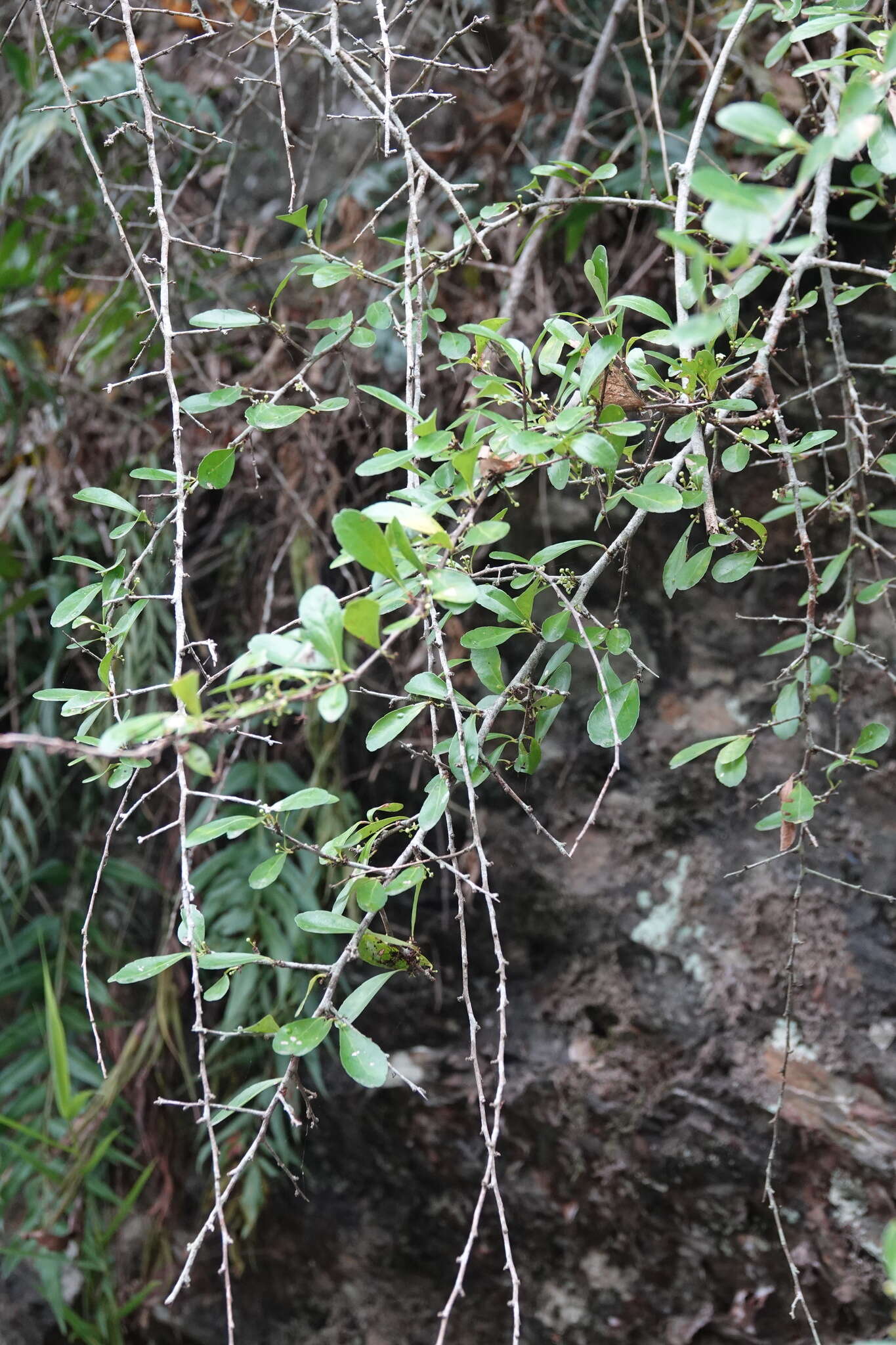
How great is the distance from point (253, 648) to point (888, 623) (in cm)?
96

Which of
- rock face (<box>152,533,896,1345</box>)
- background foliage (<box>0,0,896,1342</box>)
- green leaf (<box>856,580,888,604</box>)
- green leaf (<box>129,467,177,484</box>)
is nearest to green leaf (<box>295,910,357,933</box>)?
background foliage (<box>0,0,896,1342</box>)

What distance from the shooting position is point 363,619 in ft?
1.55

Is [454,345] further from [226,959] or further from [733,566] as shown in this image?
[226,959]

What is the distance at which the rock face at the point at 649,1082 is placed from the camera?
1.10 meters

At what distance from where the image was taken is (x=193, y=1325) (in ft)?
4.68

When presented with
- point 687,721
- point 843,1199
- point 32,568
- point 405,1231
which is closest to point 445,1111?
point 405,1231

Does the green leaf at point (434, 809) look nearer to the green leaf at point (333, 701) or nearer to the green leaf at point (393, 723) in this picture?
the green leaf at point (393, 723)

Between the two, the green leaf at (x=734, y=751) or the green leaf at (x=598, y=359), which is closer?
the green leaf at (x=598, y=359)

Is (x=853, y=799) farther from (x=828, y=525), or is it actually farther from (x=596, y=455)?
(x=596, y=455)

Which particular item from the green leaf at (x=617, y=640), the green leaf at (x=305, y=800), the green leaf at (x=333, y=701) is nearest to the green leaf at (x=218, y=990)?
the green leaf at (x=305, y=800)

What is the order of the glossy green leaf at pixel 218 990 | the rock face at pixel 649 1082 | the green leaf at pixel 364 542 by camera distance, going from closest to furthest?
the green leaf at pixel 364 542
the glossy green leaf at pixel 218 990
the rock face at pixel 649 1082

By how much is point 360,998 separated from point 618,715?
25 centimetres

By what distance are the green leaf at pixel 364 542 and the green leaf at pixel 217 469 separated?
23cm

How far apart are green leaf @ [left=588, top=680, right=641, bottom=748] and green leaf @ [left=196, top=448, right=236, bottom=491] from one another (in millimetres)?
312
